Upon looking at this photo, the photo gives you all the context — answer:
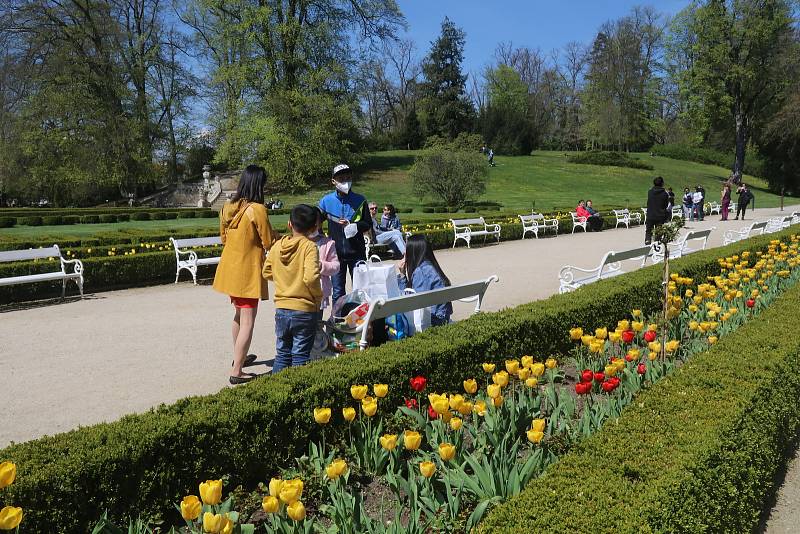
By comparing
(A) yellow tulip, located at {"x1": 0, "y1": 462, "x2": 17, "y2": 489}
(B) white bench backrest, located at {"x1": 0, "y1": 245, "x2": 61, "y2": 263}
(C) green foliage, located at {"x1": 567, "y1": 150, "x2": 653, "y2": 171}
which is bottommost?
(B) white bench backrest, located at {"x1": 0, "y1": 245, "x2": 61, "y2": 263}

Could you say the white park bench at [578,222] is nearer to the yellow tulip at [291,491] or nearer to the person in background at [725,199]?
the person in background at [725,199]

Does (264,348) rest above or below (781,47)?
below

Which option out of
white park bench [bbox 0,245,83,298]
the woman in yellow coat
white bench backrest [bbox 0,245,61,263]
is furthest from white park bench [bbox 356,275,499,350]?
white bench backrest [bbox 0,245,61,263]

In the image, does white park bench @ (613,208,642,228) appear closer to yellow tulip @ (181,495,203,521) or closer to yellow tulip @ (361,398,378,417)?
yellow tulip @ (361,398,378,417)

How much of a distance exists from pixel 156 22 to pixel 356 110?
14557mm

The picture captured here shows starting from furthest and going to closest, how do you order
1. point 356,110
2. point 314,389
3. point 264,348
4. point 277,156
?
1. point 356,110
2. point 277,156
3. point 264,348
4. point 314,389

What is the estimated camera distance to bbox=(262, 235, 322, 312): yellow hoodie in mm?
4195

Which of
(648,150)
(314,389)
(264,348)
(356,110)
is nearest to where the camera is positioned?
(314,389)

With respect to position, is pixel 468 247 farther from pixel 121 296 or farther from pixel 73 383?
pixel 73 383

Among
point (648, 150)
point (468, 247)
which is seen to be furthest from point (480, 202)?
point (648, 150)

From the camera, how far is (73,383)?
476 cm

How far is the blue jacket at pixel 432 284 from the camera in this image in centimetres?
537

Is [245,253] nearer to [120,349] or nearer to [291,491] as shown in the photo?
[120,349]

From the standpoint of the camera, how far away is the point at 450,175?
94.6 ft
